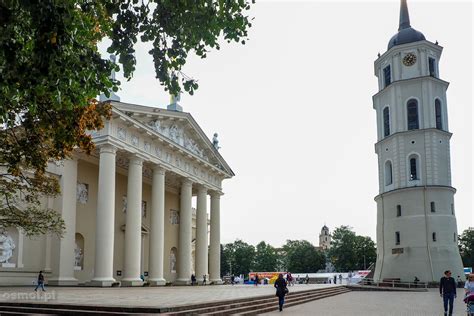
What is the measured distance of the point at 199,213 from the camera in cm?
4281

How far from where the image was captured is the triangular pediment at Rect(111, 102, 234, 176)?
109ft

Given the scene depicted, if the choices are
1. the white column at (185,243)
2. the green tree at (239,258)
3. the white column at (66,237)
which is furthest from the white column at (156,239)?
the green tree at (239,258)

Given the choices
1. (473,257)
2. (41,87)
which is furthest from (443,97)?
(41,87)

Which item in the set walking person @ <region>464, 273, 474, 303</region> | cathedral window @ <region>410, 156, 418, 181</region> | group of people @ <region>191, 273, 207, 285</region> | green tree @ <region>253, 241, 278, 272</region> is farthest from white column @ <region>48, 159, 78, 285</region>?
green tree @ <region>253, 241, 278, 272</region>

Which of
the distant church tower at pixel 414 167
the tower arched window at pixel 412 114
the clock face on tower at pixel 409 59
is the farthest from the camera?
the clock face on tower at pixel 409 59

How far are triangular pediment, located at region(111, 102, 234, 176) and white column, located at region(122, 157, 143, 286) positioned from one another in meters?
3.77

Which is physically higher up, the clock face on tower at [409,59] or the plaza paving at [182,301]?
the clock face on tower at [409,59]

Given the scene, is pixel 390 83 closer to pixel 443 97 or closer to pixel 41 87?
pixel 443 97

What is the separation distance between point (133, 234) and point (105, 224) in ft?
8.86

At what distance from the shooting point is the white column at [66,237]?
29281 mm

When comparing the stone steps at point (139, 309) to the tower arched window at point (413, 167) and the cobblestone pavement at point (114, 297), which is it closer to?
the cobblestone pavement at point (114, 297)

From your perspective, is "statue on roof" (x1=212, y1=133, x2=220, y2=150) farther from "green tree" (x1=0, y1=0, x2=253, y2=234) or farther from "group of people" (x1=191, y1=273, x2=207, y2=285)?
"green tree" (x1=0, y1=0, x2=253, y2=234)

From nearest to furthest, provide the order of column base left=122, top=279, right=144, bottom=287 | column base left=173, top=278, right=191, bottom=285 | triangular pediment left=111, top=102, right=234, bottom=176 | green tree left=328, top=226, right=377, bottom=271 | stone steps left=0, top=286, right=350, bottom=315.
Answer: stone steps left=0, top=286, right=350, bottom=315 → column base left=122, top=279, right=144, bottom=287 → triangular pediment left=111, top=102, right=234, bottom=176 → column base left=173, top=278, right=191, bottom=285 → green tree left=328, top=226, right=377, bottom=271

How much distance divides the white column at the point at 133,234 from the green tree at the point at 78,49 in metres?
19.1
